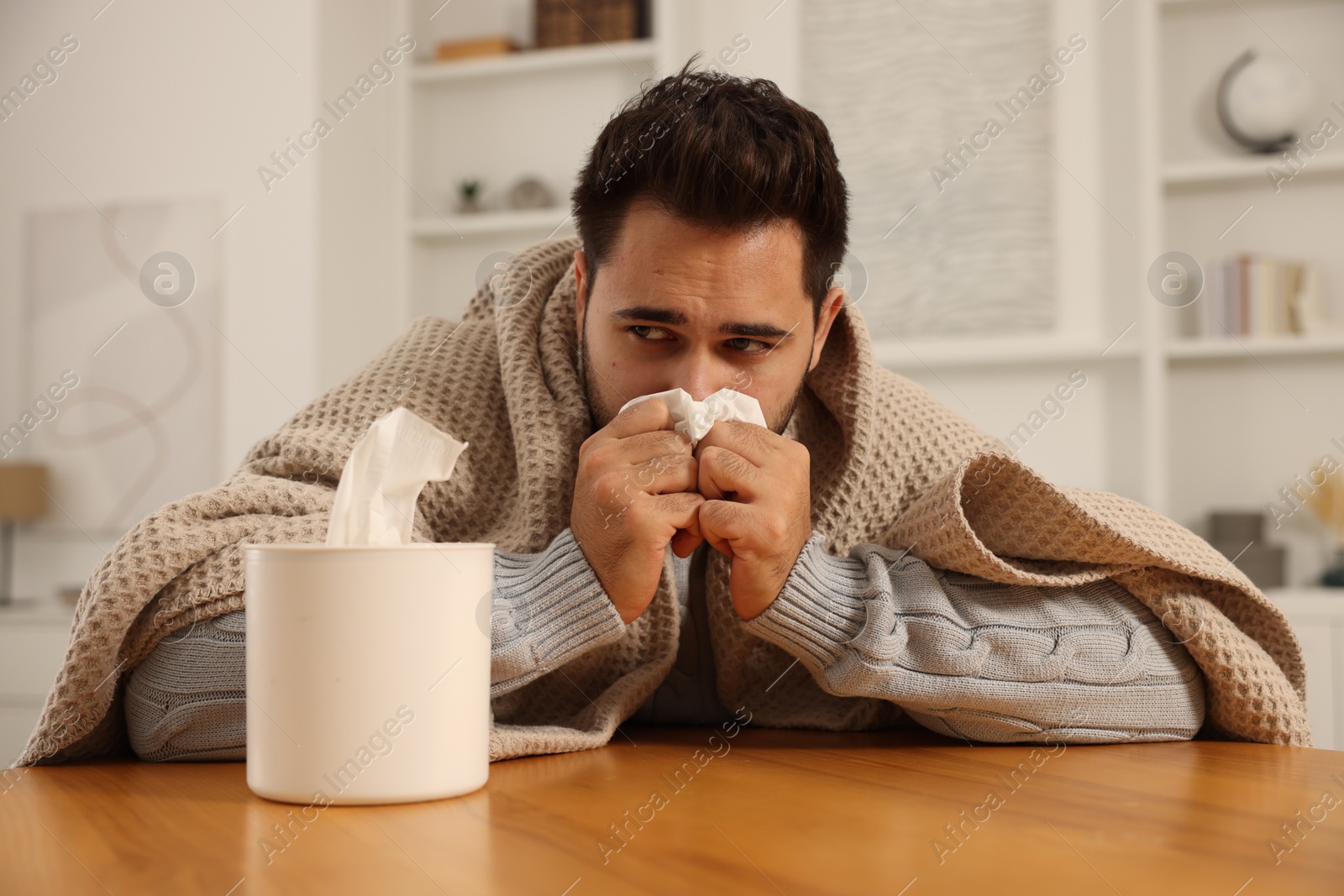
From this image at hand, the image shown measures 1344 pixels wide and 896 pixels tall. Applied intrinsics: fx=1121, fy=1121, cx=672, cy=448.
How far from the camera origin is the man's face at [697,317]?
1060 mm

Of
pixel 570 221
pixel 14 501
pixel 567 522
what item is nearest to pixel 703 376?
pixel 567 522

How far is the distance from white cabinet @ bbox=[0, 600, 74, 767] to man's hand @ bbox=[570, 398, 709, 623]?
2.43 m

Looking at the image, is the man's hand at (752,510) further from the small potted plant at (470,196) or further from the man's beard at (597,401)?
the small potted plant at (470,196)

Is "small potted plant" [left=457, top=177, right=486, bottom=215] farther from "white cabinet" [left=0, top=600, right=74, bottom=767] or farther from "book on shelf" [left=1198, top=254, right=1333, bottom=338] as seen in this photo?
"book on shelf" [left=1198, top=254, right=1333, bottom=338]

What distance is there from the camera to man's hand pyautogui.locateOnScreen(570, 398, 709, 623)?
0.81 m

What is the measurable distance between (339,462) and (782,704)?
43cm

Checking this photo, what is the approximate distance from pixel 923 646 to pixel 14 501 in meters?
3.06

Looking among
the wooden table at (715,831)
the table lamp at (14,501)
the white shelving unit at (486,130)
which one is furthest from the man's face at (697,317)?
the table lamp at (14,501)

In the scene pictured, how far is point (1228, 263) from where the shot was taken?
2.72 metres

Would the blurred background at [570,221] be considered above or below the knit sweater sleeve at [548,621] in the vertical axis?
above

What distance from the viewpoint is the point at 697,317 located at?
1055 mm

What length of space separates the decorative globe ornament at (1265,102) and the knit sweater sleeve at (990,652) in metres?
2.33

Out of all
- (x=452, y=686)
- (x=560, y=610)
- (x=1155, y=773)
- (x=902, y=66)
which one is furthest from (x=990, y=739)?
(x=902, y=66)

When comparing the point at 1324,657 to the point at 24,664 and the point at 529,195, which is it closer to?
the point at 529,195
